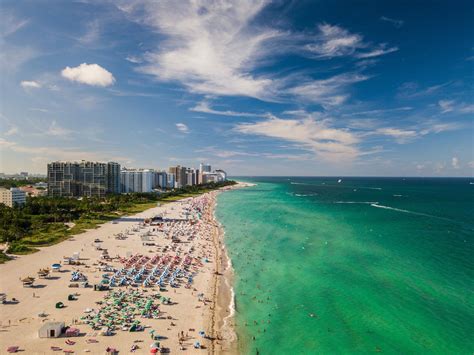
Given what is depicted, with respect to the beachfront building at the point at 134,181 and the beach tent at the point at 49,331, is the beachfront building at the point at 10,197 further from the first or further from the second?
the beach tent at the point at 49,331

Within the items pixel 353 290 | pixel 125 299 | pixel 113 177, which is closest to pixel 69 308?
pixel 125 299

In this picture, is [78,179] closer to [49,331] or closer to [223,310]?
[49,331]

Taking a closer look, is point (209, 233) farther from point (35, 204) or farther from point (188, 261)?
point (35, 204)

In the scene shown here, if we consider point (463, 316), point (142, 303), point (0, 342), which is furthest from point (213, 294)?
point (463, 316)

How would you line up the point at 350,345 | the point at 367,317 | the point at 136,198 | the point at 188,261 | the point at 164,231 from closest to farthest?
the point at 350,345
the point at 367,317
the point at 188,261
the point at 164,231
the point at 136,198

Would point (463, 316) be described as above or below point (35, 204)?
below

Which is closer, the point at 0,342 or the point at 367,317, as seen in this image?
the point at 0,342

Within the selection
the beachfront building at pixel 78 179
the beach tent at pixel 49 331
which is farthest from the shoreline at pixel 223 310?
the beachfront building at pixel 78 179
